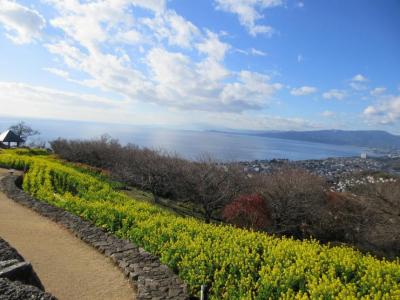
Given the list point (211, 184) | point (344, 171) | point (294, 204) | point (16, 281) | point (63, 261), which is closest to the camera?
point (16, 281)

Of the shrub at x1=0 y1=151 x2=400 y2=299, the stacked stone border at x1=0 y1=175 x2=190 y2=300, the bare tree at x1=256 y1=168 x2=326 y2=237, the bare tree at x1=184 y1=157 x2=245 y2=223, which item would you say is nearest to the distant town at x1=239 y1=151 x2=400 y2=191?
the bare tree at x1=256 y1=168 x2=326 y2=237

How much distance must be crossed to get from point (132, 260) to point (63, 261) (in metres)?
1.82

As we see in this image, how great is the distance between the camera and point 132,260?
28.2 ft

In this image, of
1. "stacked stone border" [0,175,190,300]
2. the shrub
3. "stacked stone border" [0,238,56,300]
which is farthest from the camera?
"stacked stone border" [0,175,190,300]

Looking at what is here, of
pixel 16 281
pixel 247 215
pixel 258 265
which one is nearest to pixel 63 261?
pixel 16 281

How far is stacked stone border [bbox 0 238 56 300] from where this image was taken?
14.3 ft

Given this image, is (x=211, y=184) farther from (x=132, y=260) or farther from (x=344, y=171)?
(x=344, y=171)

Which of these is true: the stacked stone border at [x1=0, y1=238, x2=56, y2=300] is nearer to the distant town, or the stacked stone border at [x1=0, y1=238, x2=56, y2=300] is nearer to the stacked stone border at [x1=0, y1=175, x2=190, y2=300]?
the stacked stone border at [x1=0, y1=175, x2=190, y2=300]

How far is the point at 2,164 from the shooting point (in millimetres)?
28562

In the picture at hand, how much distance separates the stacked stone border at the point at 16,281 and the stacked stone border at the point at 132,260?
228 centimetres

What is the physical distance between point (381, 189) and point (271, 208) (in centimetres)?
740

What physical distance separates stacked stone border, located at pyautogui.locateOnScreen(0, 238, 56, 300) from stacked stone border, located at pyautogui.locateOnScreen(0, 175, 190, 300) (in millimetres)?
2281

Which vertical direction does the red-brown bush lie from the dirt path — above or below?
below

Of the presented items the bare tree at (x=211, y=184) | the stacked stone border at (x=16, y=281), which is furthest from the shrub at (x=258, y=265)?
the bare tree at (x=211, y=184)
